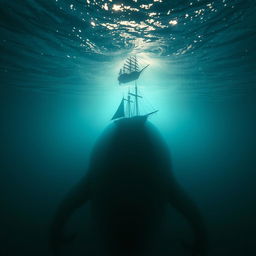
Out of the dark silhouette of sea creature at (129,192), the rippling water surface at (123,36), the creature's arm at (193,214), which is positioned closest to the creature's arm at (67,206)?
the dark silhouette of sea creature at (129,192)

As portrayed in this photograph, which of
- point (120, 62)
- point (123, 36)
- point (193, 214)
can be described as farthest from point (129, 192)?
point (120, 62)

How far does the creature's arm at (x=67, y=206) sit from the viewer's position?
450cm

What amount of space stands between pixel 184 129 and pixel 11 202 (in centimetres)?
9062

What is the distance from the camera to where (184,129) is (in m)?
99.9

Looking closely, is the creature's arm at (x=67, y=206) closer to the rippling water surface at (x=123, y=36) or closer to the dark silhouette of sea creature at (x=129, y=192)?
the dark silhouette of sea creature at (x=129, y=192)

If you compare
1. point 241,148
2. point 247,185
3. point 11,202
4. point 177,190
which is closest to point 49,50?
point 177,190

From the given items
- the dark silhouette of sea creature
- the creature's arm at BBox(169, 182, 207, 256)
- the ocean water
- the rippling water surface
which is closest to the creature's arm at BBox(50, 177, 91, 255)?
the dark silhouette of sea creature

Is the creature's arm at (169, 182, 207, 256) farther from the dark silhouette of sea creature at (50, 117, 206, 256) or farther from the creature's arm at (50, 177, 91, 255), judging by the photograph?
the creature's arm at (50, 177, 91, 255)

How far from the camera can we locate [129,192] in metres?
3.88

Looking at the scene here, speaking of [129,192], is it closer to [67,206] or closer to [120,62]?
[67,206]

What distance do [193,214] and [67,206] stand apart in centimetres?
273

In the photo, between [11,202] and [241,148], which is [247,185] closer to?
[11,202]

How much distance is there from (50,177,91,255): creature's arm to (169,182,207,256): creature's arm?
1.88 metres

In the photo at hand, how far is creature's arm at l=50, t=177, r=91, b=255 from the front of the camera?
450cm
